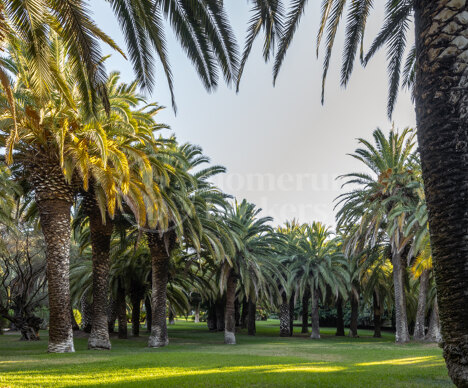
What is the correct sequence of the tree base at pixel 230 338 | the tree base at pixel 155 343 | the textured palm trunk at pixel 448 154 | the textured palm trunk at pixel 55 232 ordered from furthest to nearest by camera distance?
the tree base at pixel 230 338, the tree base at pixel 155 343, the textured palm trunk at pixel 55 232, the textured palm trunk at pixel 448 154

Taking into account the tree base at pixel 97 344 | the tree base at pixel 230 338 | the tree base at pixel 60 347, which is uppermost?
the tree base at pixel 60 347

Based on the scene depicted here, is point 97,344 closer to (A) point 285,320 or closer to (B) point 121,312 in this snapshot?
(B) point 121,312

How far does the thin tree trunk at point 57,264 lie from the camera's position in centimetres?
1552

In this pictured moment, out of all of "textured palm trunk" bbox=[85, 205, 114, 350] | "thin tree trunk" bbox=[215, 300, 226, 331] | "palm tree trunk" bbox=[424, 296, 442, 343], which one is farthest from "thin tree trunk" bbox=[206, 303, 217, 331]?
"textured palm trunk" bbox=[85, 205, 114, 350]

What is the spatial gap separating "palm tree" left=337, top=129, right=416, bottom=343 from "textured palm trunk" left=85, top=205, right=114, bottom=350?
1530 cm

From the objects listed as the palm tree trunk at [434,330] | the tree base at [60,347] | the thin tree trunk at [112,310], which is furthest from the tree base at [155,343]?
the palm tree trunk at [434,330]

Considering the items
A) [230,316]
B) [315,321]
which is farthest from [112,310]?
[315,321]

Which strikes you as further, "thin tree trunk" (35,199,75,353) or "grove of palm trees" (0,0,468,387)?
"thin tree trunk" (35,199,75,353)

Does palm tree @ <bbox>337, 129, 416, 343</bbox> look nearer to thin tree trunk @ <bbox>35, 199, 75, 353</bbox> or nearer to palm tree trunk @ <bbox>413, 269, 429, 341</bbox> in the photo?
palm tree trunk @ <bbox>413, 269, 429, 341</bbox>

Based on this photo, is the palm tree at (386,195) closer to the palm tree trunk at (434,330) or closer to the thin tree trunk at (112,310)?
the palm tree trunk at (434,330)

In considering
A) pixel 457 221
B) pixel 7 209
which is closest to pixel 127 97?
pixel 7 209

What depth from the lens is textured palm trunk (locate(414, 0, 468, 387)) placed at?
16.3ft

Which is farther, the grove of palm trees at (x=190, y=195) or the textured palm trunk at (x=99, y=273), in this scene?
the textured palm trunk at (x=99, y=273)

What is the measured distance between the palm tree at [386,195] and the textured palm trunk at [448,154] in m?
21.2
